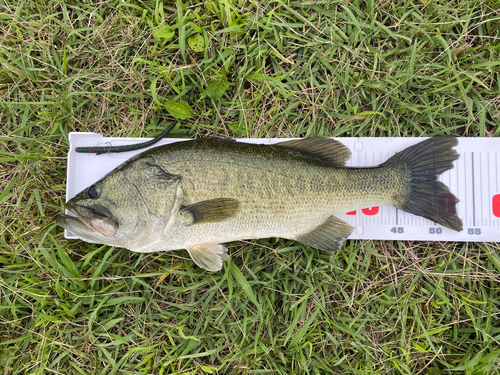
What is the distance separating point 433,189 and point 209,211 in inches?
83.0

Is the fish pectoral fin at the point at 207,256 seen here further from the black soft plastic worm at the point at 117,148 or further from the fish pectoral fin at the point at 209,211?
the black soft plastic worm at the point at 117,148

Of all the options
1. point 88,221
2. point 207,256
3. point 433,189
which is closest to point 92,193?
point 88,221

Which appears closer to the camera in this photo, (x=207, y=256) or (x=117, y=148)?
(x=207, y=256)

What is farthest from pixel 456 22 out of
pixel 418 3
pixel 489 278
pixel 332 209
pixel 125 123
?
pixel 125 123

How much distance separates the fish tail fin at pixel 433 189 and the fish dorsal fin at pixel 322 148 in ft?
1.51

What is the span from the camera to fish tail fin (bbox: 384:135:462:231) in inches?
117

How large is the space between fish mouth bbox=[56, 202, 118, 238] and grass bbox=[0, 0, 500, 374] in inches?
26.2

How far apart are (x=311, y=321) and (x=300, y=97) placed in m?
2.27

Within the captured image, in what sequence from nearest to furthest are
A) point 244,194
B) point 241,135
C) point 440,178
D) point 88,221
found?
point 88,221
point 244,194
point 440,178
point 241,135

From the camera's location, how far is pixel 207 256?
114 inches

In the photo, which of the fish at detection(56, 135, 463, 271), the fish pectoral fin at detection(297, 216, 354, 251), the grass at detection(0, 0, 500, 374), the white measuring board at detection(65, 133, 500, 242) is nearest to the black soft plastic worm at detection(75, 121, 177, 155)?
the white measuring board at detection(65, 133, 500, 242)

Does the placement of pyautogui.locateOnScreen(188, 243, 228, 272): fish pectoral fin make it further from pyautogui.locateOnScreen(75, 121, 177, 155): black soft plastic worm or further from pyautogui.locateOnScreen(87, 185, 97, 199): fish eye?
pyautogui.locateOnScreen(75, 121, 177, 155): black soft plastic worm

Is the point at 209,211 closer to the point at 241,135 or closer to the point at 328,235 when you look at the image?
the point at 241,135

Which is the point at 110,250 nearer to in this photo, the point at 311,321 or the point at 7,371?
the point at 7,371
